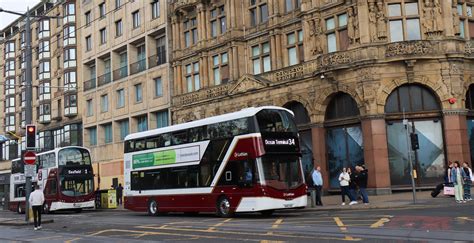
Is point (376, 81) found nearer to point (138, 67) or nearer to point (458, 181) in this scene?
point (458, 181)

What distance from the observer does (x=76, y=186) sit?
36250 millimetres

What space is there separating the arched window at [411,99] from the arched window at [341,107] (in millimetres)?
2016

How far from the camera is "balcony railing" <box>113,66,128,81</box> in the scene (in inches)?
2122

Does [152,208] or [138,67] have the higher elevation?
[138,67]

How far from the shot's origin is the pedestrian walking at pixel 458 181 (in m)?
23.1

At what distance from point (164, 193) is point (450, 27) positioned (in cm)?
1748

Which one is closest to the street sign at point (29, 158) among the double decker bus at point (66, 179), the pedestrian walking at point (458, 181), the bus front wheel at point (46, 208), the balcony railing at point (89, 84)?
the double decker bus at point (66, 179)

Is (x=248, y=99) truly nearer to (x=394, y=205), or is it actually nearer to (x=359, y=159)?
(x=359, y=159)

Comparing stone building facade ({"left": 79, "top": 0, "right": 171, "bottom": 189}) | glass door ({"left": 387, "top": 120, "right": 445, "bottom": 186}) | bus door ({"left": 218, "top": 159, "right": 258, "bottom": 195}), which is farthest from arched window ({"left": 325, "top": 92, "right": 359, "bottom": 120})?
stone building facade ({"left": 79, "top": 0, "right": 171, "bottom": 189})

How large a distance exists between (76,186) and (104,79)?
22814 millimetres

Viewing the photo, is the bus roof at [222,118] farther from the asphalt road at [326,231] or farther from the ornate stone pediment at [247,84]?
the ornate stone pediment at [247,84]

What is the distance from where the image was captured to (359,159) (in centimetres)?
3145

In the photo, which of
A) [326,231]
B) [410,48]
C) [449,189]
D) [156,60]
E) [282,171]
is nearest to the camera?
[326,231]

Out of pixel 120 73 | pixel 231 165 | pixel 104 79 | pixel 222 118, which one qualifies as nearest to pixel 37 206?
pixel 231 165
